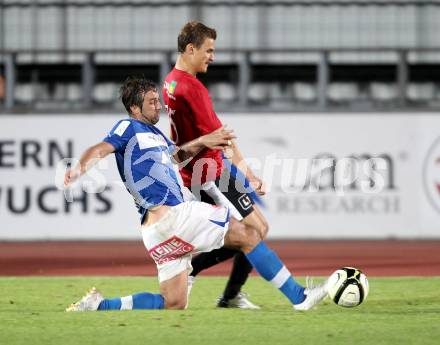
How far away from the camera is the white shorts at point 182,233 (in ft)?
25.0

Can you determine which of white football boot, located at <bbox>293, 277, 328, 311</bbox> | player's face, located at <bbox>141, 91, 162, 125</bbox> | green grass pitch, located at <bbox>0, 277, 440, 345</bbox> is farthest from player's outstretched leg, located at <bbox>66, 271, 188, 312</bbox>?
player's face, located at <bbox>141, 91, 162, 125</bbox>

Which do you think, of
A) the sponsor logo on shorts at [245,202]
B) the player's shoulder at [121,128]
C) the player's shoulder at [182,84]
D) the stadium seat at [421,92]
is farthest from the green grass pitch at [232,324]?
the stadium seat at [421,92]

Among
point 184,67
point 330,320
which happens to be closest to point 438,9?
point 184,67

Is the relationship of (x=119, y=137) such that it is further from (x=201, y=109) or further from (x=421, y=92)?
(x=421, y=92)

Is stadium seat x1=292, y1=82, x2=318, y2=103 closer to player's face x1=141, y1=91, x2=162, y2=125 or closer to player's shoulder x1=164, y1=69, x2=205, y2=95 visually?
player's shoulder x1=164, y1=69, x2=205, y2=95

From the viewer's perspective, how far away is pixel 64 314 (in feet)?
24.1

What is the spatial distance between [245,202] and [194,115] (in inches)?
30.4

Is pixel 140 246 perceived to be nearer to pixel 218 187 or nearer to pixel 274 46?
pixel 274 46

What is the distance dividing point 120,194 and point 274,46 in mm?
4029

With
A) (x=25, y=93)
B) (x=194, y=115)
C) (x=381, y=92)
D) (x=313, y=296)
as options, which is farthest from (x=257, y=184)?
(x=25, y=93)

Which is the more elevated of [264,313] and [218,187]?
[218,187]

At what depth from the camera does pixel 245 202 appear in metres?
7.98

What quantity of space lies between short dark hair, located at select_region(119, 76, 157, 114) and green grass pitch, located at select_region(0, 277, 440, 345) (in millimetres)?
1560

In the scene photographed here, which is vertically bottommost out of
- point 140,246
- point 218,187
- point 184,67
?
point 140,246
